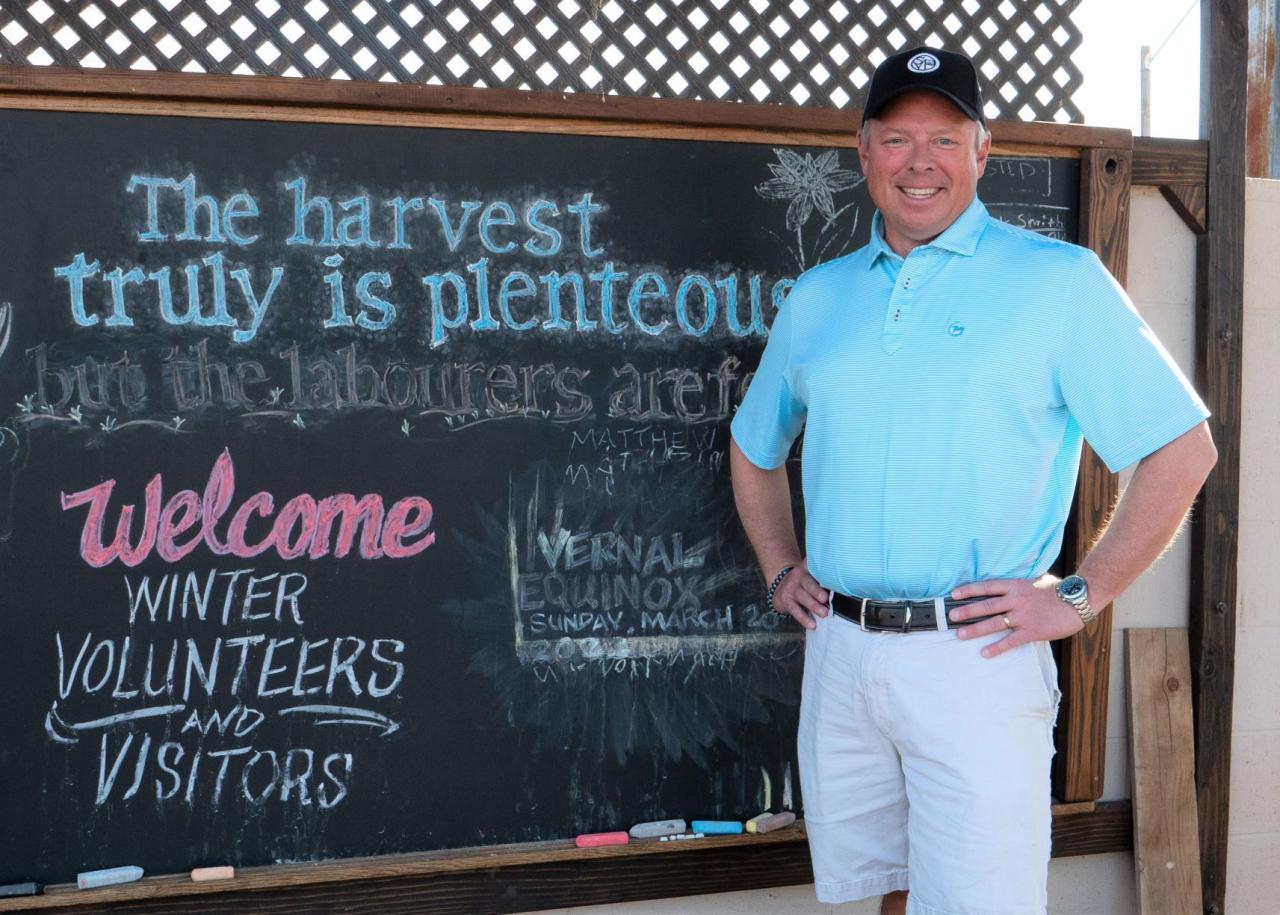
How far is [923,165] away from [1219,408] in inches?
51.3

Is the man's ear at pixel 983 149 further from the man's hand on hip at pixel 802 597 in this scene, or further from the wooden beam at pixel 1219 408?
the wooden beam at pixel 1219 408

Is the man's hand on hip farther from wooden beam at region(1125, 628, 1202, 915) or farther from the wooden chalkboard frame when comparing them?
wooden beam at region(1125, 628, 1202, 915)

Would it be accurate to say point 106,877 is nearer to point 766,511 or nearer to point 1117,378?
point 766,511

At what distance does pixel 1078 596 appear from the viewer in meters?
1.97

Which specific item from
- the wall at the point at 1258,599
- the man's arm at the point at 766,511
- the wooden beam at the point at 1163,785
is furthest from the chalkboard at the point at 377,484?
the wall at the point at 1258,599

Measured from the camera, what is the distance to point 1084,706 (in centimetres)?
283

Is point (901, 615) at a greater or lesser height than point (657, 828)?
greater

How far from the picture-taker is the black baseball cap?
2.06 meters

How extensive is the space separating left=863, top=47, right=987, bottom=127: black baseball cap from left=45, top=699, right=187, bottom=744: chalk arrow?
72.9 inches

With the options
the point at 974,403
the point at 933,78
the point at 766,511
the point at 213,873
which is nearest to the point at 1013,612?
the point at 974,403

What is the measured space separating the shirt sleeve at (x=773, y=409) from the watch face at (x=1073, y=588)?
0.62 meters

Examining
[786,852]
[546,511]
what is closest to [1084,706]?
[786,852]

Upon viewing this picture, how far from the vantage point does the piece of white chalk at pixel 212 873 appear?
241 centimetres

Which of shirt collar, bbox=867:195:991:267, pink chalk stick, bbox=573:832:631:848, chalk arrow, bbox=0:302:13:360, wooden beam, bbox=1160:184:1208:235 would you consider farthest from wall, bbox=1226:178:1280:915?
chalk arrow, bbox=0:302:13:360
